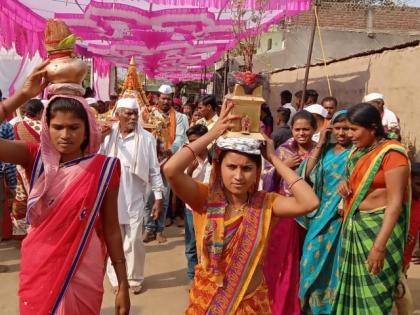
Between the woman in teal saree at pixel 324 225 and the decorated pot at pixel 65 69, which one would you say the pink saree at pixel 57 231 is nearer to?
the decorated pot at pixel 65 69

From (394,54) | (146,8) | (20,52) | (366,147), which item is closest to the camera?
(366,147)

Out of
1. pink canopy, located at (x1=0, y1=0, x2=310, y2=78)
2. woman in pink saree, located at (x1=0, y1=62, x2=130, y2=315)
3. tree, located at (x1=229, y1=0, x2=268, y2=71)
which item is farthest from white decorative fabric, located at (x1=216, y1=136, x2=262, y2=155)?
tree, located at (x1=229, y1=0, x2=268, y2=71)

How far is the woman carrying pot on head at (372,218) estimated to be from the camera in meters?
3.04

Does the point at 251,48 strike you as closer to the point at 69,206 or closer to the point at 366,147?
the point at 366,147

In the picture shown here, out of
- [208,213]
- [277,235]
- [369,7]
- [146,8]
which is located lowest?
[277,235]

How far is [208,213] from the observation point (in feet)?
7.52

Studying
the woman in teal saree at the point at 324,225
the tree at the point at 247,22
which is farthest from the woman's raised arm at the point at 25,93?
the tree at the point at 247,22

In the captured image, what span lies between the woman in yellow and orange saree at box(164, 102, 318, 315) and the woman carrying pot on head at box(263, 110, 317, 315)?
1480mm

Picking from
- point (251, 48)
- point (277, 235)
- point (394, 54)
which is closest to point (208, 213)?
point (277, 235)

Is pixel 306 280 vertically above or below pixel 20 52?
below

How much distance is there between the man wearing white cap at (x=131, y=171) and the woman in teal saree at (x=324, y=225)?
1.51 meters

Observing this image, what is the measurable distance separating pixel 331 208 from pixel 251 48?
19.6 ft

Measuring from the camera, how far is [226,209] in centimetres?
232

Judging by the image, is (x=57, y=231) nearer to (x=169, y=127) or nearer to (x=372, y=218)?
(x=372, y=218)
